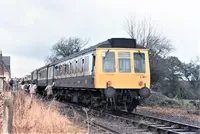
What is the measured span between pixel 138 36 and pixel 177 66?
14.5 m

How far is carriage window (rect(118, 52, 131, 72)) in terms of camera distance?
16453 millimetres

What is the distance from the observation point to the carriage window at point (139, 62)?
1661 cm

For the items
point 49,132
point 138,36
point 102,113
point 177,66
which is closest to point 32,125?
point 49,132

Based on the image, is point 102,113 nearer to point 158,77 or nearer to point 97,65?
point 97,65

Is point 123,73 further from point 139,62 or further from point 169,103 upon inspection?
point 169,103

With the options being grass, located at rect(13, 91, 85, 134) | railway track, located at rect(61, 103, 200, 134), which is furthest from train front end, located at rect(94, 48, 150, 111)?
grass, located at rect(13, 91, 85, 134)

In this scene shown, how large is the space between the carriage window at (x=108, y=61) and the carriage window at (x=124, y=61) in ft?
1.13

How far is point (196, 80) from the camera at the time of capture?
6006 cm

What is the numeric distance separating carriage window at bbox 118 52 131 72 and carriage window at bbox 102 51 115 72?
1.13 feet

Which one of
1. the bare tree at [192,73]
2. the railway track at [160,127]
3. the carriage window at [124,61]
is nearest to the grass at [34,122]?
the railway track at [160,127]

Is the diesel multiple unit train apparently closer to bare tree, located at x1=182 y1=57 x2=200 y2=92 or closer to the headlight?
the headlight

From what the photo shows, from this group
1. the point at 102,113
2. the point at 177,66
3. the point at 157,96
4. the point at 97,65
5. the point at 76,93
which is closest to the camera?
the point at 97,65

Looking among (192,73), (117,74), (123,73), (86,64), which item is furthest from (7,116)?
(192,73)

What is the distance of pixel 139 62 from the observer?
54.9ft
